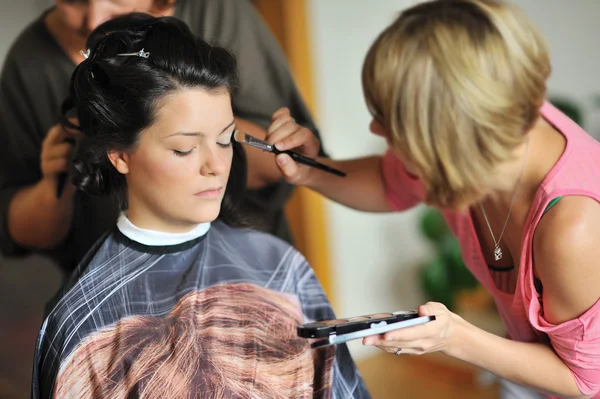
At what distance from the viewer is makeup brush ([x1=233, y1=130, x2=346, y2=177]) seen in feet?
3.66

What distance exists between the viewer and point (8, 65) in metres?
1.26

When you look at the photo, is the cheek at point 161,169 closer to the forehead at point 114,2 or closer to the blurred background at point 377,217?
the forehead at point 114,2

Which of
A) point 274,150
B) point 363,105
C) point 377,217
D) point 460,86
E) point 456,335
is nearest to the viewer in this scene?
point 460,86

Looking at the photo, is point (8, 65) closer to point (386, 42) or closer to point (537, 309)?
point (386, 42)

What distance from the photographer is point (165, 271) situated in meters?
1.13

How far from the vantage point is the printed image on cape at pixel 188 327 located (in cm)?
102

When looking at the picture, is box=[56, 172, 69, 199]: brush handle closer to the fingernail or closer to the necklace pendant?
the fingernail

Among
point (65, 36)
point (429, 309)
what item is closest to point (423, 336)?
point (429, 309)

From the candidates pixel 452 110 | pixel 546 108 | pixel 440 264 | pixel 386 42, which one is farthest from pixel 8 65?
pixel 440 264

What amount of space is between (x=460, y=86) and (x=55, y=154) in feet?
2.79

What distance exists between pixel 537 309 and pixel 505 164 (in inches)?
9.9

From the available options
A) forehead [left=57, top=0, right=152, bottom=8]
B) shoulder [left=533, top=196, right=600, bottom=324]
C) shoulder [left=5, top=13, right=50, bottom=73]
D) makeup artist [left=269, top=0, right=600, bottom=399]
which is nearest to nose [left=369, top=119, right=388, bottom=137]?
makeup artist [left=269, top=0, right=600, bottom=399]

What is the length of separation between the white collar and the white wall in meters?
0.90

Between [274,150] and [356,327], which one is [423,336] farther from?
[274,150]
